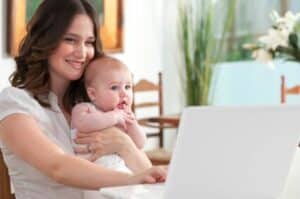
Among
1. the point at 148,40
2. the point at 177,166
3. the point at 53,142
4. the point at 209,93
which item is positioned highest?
the point at 177,166

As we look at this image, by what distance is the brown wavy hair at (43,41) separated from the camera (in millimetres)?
1632

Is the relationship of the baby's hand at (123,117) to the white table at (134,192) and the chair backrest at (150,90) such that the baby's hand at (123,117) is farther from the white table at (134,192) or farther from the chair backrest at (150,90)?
the chair backrest at (150,90)

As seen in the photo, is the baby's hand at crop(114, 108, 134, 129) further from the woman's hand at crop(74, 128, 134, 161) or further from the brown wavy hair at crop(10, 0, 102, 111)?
→ the brown wavy hair at crop(10, 0, 102, 111)

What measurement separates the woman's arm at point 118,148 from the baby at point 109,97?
64 mm

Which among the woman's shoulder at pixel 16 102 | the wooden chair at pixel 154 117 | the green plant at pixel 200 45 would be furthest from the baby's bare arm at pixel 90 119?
the green plant at pixel 200 45

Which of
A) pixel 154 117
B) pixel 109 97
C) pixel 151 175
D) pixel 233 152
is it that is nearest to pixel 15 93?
pixel 109 97

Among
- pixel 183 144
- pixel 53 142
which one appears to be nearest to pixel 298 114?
pixel 183 144

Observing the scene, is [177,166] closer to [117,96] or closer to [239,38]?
[117,96]

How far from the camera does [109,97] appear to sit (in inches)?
67.3

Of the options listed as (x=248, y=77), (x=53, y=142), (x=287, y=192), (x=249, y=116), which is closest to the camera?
(x=249, y=116)

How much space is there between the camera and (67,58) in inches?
64.7

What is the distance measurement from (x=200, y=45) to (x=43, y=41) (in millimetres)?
3816

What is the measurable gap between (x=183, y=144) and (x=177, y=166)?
1.4 inches

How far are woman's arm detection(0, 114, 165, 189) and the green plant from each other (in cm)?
386
